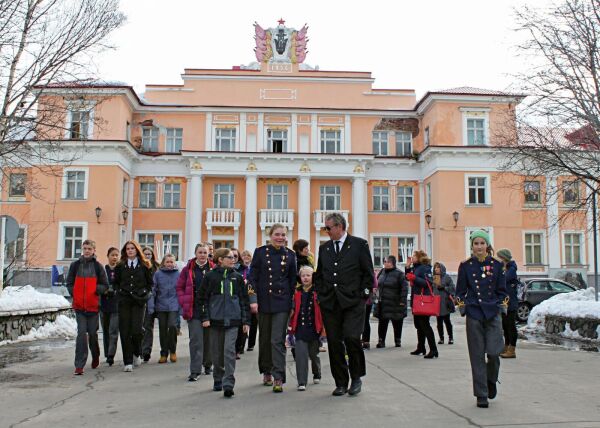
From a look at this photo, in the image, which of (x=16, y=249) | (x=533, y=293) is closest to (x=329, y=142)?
(x=533, y=293)

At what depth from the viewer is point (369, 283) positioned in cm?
745

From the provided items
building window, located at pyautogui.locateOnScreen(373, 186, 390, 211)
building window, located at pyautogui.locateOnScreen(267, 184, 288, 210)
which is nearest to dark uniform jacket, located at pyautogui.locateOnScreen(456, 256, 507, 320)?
building window, located at pyautogui.locateOnScreen(267, 184, 288, 210)

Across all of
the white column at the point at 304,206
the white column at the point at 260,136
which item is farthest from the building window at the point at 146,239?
the white column at the point at 304,206

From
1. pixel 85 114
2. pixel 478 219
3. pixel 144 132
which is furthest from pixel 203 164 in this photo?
pixel 85 114

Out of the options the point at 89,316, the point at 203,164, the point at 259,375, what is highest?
the point at 203,164

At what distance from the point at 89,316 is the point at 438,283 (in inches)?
292

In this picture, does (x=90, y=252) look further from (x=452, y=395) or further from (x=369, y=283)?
(x=452, y=395)

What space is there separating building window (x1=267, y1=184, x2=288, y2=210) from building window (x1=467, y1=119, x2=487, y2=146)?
11558mm

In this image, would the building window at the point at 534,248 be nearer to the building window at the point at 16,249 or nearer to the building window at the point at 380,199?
the building window at the point at 380,199

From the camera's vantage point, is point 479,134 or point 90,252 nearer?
point 90,252

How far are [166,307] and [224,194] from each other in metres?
27.0

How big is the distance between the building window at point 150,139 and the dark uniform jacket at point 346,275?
32.0 metres

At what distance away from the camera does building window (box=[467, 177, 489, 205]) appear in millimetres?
35531

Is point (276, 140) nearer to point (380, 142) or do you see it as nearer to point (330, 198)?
point (330, 198)
